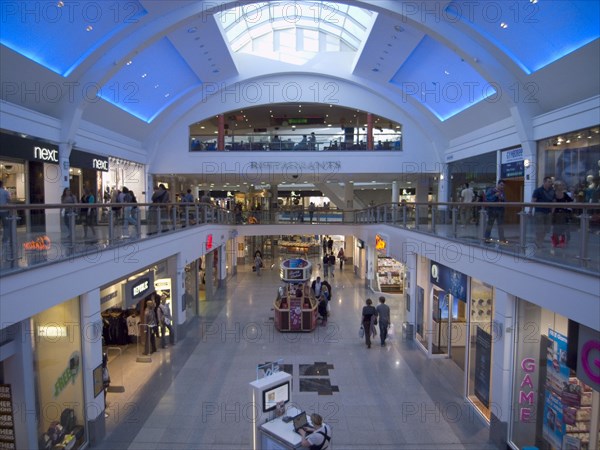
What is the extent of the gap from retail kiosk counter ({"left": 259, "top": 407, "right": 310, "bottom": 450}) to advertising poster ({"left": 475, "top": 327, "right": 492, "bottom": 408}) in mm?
3677

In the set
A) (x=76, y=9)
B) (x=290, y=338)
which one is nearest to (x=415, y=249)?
(x=290, y=338)

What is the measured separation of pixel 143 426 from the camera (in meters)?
7.51

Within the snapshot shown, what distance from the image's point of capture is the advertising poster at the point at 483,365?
7699mm

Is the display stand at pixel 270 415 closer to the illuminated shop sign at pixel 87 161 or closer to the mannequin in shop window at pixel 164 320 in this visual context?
the mannequin in shop window at pixel 164 320

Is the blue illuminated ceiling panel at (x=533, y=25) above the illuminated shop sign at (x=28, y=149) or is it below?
above

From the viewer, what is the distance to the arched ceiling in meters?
11.9

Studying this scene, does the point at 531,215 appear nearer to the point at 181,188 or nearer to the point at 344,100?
the point at 344,100

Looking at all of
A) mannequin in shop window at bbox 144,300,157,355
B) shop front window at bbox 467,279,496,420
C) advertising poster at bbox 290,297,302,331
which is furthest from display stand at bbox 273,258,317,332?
shop front window at bbox 467,279,496,420

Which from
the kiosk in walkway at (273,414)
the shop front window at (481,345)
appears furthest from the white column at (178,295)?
the shop front window at (481,345)

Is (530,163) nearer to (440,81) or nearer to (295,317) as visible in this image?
(440,81)

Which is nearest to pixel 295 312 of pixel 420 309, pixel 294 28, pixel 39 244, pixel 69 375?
pixel 420 309

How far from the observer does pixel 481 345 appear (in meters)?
8.05

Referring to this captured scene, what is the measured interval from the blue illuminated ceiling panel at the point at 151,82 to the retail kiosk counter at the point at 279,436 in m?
15.1

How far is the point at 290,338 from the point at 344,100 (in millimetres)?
16197
